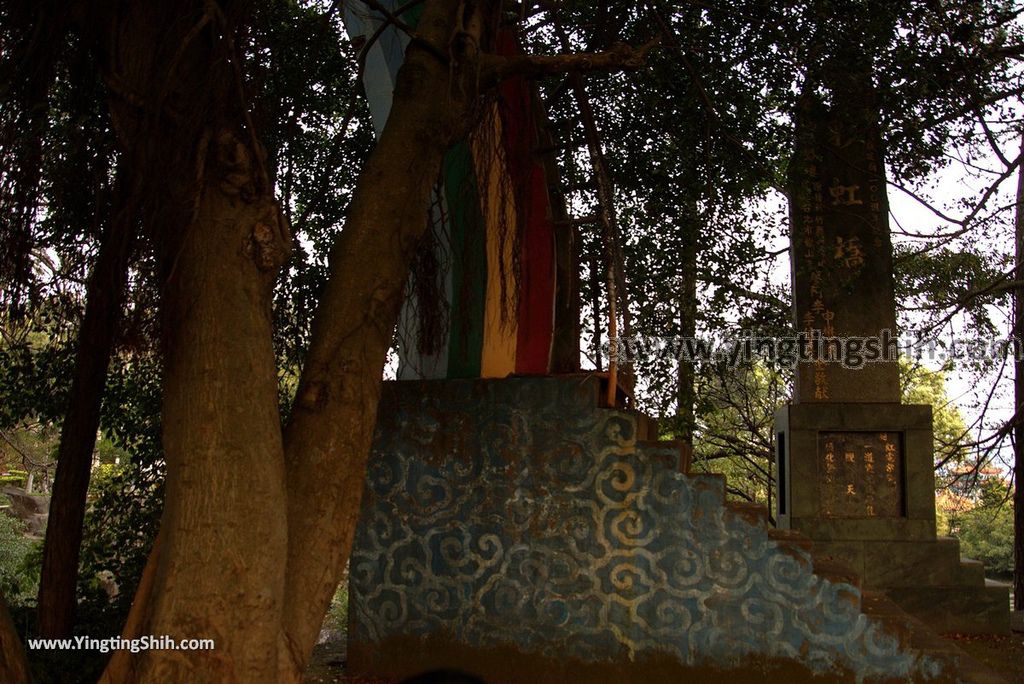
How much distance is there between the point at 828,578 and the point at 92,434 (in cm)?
440

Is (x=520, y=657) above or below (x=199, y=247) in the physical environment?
below

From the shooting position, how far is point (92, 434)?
5.69 m

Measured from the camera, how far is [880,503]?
9.18 m

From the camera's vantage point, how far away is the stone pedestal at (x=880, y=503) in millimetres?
8805

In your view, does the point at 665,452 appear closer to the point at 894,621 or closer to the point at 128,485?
the point at 894,621

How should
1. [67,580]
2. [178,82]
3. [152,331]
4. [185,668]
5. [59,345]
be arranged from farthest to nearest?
[59,345], [67,580], [152,331], [178,82], [185,668]

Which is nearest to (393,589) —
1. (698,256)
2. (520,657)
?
(520,657)

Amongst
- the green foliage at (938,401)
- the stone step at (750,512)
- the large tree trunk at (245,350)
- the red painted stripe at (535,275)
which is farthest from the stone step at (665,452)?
the green foliage at (938,401)

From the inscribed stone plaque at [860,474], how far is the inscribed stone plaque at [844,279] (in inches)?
16.0

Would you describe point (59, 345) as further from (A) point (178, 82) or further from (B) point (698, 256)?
(B) point (698, 256)

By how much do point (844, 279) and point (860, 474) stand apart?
72.7 inches

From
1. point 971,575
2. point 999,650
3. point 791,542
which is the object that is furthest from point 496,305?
point 971,575

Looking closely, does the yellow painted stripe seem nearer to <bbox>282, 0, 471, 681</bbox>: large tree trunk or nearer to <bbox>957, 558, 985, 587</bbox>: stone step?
<bbox>282, 0, 471, 681</bbox>: large tree trunk

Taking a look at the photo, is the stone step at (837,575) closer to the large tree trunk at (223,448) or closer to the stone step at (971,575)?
the stone step at (971,575)
